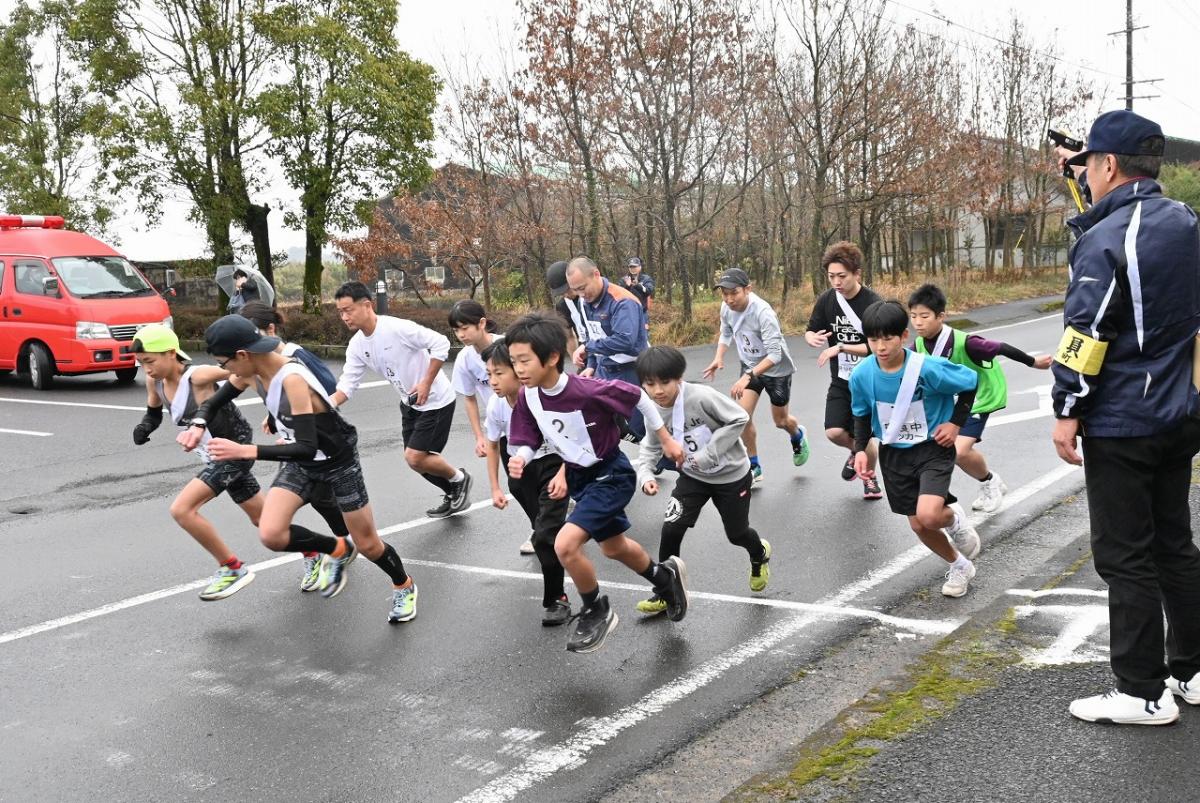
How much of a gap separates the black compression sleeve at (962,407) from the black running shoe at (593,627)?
2.05m

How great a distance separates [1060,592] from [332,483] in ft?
12.5

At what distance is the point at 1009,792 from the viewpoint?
3492 mm

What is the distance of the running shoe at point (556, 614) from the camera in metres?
5.60

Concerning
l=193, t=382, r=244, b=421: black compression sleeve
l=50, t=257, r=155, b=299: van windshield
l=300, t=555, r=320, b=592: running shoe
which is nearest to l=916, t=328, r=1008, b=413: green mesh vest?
l=300, t=555, r=320, b=592: running shoe

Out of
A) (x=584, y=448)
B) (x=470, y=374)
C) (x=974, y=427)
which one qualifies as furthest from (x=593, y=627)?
(x=974, y=427)

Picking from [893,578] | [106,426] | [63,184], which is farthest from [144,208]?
[893,578]

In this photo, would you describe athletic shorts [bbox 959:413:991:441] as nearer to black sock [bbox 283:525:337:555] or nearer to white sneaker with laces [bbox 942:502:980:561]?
white sneaker with laces [bbox 942:502:980:561]

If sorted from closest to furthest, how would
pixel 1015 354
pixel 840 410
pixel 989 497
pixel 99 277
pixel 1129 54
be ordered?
pixel 1015 354
pixel 989 497
pixel 840 410
pixel 99 277
pixel 1129 54

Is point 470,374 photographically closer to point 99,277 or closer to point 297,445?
point 297,445

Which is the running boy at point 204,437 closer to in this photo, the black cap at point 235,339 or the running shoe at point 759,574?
the black cap at point 235,339

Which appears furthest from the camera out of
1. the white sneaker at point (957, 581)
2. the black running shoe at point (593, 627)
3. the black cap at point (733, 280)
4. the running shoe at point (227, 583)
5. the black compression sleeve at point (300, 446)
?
the black cap at point (733, 280)

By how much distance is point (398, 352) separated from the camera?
7.73 meters

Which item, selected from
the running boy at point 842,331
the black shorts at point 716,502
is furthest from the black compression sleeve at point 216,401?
the running boy at point 842,331

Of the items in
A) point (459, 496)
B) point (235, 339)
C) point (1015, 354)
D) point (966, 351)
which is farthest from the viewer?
point (459, 496)
